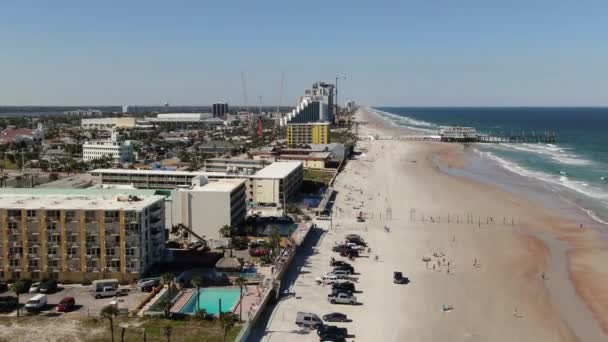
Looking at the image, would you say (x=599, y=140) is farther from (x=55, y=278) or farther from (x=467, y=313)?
(x=55, y=278)

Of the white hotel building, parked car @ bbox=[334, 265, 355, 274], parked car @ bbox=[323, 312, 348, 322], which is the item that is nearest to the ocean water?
parked car @ bbox=[334, 265, 355, 274]

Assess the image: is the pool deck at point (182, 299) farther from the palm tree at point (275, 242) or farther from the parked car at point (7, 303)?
the parked car at point (7, 303)

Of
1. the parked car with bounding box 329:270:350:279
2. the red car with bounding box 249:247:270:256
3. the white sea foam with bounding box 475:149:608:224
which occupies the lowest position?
the parked car with bounding box 329:270:350:279

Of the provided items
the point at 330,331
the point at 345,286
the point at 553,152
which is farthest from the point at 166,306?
the point at 553,152

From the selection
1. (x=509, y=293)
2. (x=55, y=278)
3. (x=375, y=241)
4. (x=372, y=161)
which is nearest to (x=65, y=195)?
(x=55, y=278)

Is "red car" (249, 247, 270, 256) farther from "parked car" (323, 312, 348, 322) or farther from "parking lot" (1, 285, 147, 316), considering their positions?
"parked car" (323, 312, 348, 322)
